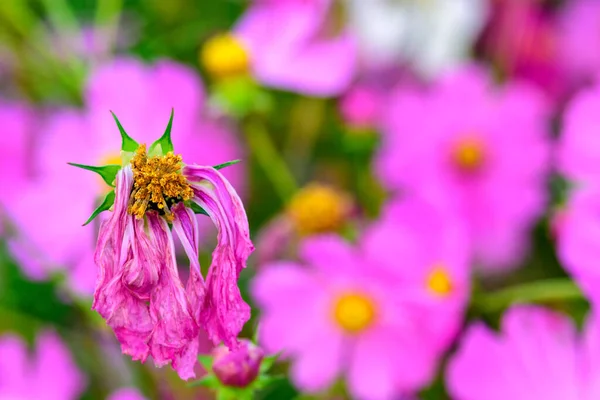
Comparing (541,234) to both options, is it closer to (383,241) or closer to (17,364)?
(383,241)

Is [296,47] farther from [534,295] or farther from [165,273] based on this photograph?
[165,273]

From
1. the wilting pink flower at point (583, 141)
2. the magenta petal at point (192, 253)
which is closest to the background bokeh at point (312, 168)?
the wilting pink flower at point (583, 141)

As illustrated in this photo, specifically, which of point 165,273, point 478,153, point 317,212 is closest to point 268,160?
point 317,212

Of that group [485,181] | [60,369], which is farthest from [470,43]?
[60,369]

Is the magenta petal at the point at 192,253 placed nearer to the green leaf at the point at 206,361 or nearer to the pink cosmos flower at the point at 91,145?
the green leaf at the point at 206,361

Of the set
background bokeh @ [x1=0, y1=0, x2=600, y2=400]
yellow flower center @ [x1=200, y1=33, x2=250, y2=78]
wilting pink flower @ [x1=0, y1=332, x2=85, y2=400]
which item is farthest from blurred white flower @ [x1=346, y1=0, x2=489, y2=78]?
wilting pink flower @ [x1=0, y1=332, x2=85, y2=400]
